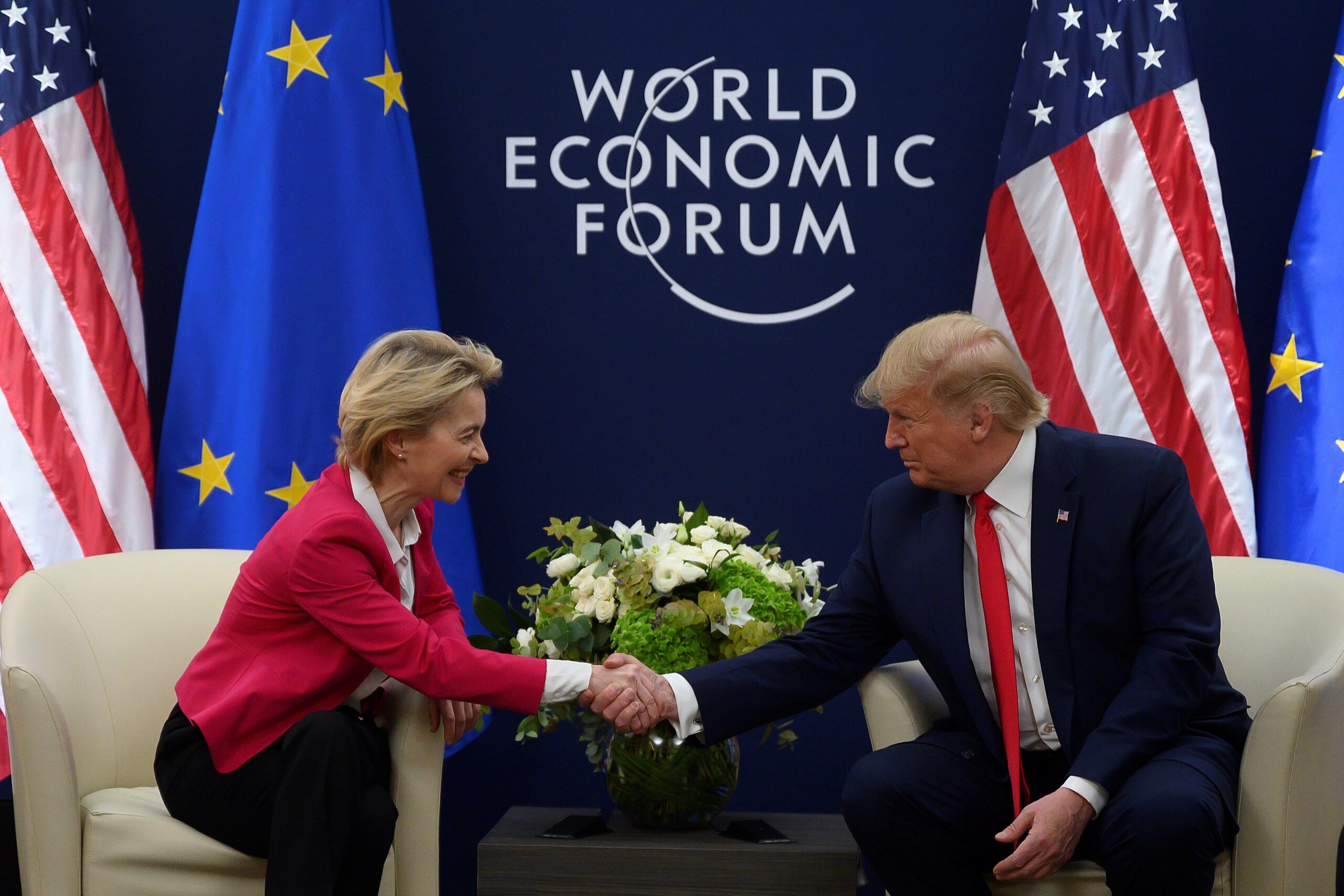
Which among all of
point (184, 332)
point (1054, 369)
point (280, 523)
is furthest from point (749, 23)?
Answer: point (280, 523)

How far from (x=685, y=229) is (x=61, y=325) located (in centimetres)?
163

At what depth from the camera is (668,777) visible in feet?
8.40

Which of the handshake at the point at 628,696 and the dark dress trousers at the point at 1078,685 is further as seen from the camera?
the handshake at the point at 628,696

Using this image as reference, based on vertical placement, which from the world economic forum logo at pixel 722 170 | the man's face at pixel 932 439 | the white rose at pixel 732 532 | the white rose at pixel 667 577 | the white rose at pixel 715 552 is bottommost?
the white rose at pixel 667 577

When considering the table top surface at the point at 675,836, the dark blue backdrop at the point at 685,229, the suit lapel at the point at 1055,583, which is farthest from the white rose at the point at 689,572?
the dark blue backdrop at the point at 685,229

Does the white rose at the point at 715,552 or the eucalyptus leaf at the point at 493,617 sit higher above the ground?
the white rose at the point at 715,552

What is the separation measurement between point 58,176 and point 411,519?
1.52 m

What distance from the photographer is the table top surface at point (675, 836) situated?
250 cm

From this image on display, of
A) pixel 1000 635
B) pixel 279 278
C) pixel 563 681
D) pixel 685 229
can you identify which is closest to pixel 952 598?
pixel 1000 635

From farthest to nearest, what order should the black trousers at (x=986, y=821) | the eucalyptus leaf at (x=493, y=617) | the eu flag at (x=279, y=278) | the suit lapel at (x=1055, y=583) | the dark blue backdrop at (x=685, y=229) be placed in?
1. the dark blue backdrop at (x=685, y=229)
2. the eu flag at (x=279, y=278)
3. the eucalyptus leaf at (x=493, y=617)
4. the suit lapel at (x=1055, y=583)
5. the black trousers at (x=986, y=821)

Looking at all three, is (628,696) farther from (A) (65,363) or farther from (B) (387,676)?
(A) (65,363)

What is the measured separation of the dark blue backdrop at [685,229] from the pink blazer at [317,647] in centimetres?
129

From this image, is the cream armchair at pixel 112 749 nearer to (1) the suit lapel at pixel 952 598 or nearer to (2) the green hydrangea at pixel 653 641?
(2) the green hydrangea at pixel 653 641

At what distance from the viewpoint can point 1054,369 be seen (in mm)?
3254
